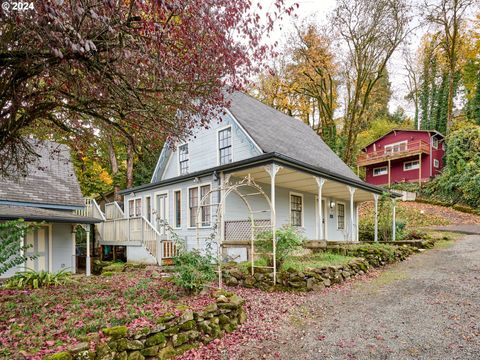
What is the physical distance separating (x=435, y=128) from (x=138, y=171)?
27739mm

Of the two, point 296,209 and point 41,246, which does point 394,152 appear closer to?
point 296,209

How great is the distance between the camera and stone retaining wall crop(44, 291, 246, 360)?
3.79m

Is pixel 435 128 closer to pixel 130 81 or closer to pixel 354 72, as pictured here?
pixel 354 72

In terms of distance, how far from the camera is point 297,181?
12.5m

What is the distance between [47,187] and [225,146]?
26.0ft

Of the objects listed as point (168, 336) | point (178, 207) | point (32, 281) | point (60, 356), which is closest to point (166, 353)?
point (168, 336)

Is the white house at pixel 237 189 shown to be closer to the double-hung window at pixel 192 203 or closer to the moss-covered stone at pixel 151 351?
the double-hung window at pixel 192 203

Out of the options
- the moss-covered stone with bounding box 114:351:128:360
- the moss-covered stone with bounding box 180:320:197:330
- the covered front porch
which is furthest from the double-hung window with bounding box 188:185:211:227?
the moss-covered stone with bounding box 114:351:128:360

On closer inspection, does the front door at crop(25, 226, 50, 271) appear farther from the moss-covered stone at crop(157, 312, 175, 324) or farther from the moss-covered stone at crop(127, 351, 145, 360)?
the moss-covered stone at crop(127, 351, 145, 360)

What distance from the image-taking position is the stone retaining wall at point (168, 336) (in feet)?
12.4

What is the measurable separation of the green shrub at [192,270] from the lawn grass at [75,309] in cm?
24

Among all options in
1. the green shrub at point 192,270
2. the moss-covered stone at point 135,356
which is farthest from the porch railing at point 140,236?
the moss-covered stone at point 135,356

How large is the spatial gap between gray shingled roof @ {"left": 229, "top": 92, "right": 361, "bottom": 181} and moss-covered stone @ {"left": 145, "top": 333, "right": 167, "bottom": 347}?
757 cm

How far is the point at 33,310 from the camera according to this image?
18.3 feet
